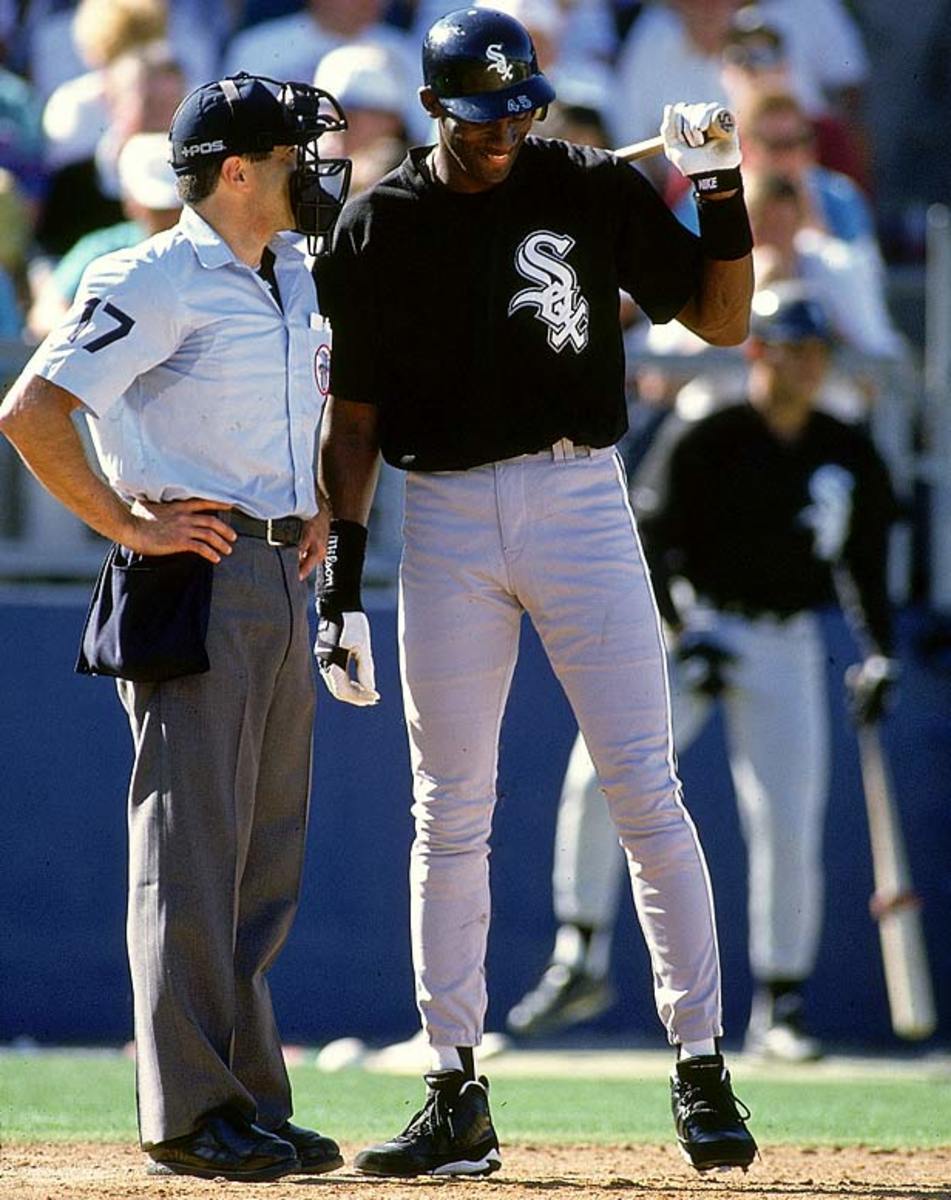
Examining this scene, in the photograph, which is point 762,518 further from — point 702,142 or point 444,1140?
point 444,1140

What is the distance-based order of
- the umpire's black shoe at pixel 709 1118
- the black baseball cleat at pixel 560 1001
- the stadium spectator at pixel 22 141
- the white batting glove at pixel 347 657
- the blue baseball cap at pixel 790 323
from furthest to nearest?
1. the stadium spectator at pixel 22 141
2. the blue baseball cap at pixel 790 323
3. the black baseball cleat at pixel 560 1001
4. the white batting glove at pixel 347 657
5. the umpire's black shoe at pixel 709 1118

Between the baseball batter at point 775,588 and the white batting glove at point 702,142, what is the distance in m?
3.44

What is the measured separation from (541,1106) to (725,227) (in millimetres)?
2820

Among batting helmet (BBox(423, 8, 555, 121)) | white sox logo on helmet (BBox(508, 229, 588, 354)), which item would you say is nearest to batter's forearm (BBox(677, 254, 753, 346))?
white sox logo on helmet (BBox(508, 229, 588, 354))

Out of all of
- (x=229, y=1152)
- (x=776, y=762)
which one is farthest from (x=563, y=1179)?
(x=776, y=762)

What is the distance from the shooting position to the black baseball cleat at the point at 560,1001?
7852 mm

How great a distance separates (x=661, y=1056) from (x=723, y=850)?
3.19ft

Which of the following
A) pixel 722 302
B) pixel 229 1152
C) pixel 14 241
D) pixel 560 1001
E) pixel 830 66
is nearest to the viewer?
pixel 229 1152

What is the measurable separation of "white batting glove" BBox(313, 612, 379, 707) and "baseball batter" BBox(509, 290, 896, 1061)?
320 cm

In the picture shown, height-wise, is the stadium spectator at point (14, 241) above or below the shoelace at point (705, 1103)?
above

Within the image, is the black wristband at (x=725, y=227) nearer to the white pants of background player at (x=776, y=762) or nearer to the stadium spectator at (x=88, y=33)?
the white pants of background player at (x=776, y=762)

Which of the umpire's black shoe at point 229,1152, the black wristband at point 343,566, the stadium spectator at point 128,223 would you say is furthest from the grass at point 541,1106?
the stadium spectator at point 128,223

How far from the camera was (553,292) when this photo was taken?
15.6 ft

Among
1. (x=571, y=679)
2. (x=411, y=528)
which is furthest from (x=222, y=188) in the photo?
(x=571, y=679)
